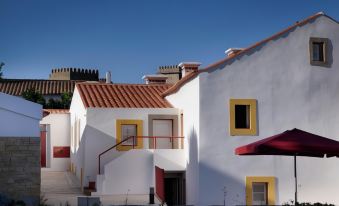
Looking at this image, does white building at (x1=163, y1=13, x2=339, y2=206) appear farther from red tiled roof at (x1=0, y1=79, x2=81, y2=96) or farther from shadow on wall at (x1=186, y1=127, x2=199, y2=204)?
red tiled roof at (x1=0, y1=79, x2=81, y2=96)

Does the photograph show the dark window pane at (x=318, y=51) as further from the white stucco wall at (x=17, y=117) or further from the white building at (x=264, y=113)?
the white stucco wall at (x=17, y=117)

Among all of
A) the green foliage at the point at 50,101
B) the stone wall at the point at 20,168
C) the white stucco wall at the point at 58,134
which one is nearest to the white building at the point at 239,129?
the stone wall at the point at 20,168

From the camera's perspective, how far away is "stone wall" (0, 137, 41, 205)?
1928 cm

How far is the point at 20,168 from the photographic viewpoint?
1944 centimetres

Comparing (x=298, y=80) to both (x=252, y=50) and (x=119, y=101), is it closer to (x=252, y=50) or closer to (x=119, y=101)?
(x=252, y=50)

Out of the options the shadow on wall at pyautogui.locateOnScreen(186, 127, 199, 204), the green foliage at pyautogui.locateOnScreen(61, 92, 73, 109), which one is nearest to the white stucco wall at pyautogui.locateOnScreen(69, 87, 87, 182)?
the shadow on wall at pyautogui.locateOnScreen(186, 127, 199, 204)

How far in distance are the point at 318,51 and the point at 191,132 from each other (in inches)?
230

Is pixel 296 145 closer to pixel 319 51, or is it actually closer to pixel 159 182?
pixel 159 182

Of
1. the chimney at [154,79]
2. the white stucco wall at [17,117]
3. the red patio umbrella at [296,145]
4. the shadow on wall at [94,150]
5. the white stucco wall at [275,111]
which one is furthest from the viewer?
the chimney at [154,79]

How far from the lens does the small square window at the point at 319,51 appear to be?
23.9m

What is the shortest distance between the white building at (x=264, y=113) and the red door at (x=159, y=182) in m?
1.10

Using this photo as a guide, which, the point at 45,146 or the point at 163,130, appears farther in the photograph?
the point at 45,146

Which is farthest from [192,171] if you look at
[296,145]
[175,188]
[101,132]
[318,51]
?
[296,145]

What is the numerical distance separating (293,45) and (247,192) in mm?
5806
